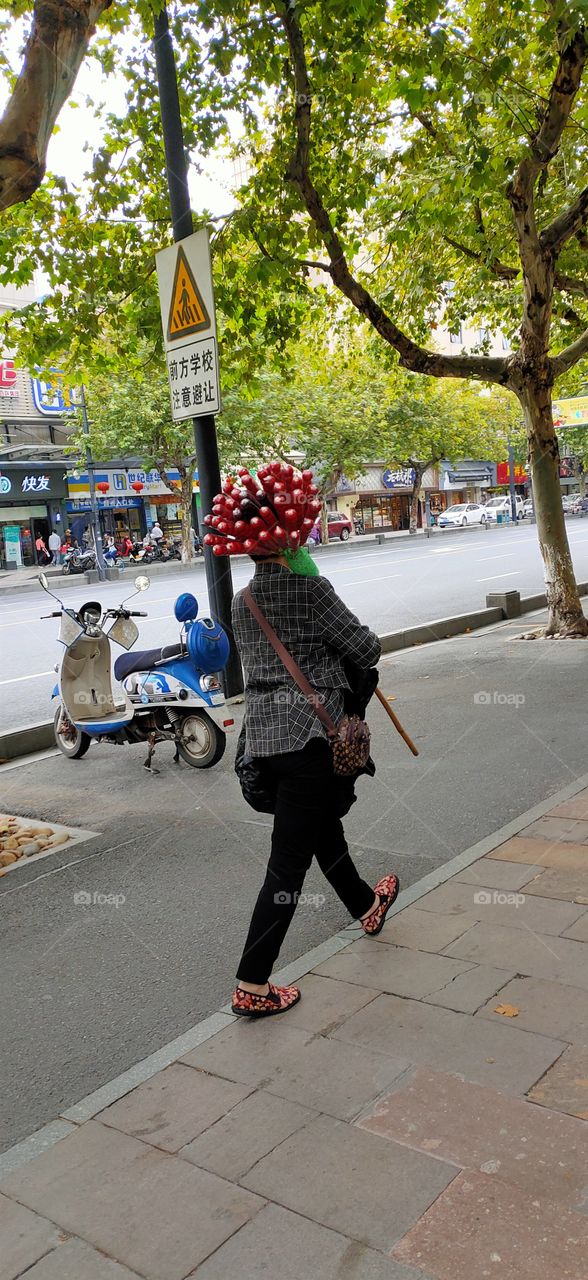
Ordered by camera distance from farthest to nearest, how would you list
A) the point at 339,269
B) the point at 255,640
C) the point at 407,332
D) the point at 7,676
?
1. the point at 407,332
2. the point at 7,676
3. the point at 339,269
4. the point at 255,640

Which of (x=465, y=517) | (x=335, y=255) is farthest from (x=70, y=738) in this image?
(x=465, y=517)

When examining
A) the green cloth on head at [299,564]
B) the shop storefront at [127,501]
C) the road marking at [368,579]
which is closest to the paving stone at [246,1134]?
the green cloth on head at [299,564]

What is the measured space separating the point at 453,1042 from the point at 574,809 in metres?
2.41

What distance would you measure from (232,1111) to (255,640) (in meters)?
1.48

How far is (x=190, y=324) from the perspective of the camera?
8008 mm

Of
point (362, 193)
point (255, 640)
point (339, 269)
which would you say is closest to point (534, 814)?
point (255, 640)

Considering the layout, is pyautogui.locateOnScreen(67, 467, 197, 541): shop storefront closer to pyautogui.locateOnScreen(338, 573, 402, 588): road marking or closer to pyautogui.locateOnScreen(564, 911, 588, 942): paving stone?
pyautogui.locateOnScreen(338, 573, 402, 588): road marking

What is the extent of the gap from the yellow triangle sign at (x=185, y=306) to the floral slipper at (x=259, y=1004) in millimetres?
5844

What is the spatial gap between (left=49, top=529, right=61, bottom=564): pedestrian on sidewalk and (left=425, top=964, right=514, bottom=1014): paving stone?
33.1 metres

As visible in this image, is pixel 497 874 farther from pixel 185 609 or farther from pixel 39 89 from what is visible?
pixel 39 89

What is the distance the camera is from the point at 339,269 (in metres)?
10.0

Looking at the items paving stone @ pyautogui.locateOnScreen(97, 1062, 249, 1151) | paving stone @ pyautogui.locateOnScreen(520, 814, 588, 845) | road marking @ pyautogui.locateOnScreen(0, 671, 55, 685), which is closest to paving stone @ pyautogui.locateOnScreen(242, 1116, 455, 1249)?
paving stone @ pyautogui.locateOnScreen(97, 1062, 249, 1151)

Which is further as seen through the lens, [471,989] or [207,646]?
[207,646]

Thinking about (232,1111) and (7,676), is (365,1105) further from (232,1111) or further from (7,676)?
(7,676)
